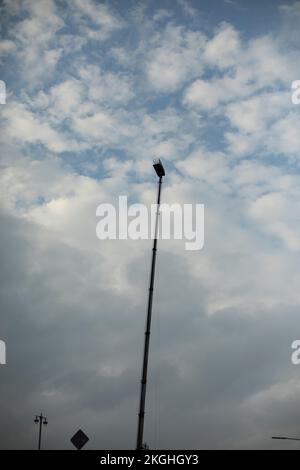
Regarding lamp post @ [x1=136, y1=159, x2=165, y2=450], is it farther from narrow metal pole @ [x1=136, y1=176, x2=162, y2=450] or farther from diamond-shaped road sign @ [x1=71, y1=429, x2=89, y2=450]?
diamond-shaped road sign @ [x1=71, y1=429, x2=89, y2=450]

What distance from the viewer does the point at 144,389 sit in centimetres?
1680

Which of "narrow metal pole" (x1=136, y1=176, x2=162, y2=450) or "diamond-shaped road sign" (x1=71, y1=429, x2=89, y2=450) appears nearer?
"narrow metal pole" (x1=136, y1=176, x2=162, y2=450)

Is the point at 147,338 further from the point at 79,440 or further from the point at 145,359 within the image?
the point at 79,440

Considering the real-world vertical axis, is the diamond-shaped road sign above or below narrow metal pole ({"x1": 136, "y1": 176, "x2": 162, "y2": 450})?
below

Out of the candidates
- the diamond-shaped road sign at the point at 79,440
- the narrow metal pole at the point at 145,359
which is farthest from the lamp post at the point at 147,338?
the diamond-shaped road sign at the point at 79,440

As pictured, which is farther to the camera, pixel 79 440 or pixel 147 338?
pixel 147 338

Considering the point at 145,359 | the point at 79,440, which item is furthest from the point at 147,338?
the point at 79,440

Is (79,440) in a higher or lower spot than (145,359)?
lower

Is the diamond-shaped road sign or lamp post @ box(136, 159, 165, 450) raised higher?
lamp post @ box(136, 159, 165, 450)

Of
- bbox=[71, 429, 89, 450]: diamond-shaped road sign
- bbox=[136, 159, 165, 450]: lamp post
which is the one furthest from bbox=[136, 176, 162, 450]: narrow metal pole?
bbox=[71, 429, 89, 450]: diamond-shaped road sign
